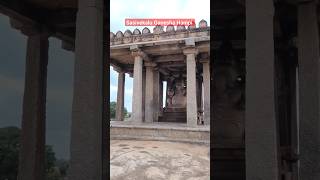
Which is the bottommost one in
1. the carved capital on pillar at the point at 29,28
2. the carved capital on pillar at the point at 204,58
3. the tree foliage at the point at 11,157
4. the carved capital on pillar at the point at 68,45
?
the tree foliage at the point at 11,157

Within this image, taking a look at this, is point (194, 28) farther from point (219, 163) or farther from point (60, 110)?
point (219, 163)

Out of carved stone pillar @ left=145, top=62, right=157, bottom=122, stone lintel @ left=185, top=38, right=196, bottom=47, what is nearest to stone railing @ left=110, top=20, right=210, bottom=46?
stone lintel @ left=185, top=38, right=196, bottom=47

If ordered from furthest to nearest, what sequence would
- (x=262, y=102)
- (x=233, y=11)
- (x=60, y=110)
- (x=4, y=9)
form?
(x=60, y=110) < (x=233, y=11) < (x=4, y=9) < (x=262, y=102)

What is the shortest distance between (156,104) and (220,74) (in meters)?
23.5

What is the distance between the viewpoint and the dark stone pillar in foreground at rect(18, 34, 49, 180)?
984 cm

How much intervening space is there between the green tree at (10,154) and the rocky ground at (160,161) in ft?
12.6

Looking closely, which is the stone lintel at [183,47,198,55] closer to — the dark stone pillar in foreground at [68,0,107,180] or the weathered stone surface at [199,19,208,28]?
the weathered stone surface at [199,19,208,28]

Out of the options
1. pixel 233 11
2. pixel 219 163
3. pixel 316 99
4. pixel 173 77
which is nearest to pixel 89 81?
pixel 316 99

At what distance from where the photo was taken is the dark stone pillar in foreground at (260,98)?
210 inches

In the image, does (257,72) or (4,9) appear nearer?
(257,72)

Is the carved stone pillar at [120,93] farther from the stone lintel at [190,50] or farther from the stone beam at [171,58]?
the stone lintel at [190,50]

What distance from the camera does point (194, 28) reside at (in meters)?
28.8

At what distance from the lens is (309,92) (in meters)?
7.88

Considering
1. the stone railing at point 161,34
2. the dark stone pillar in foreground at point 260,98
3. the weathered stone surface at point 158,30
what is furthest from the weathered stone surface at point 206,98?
the dark stone pillar in foreground at point 260,98
